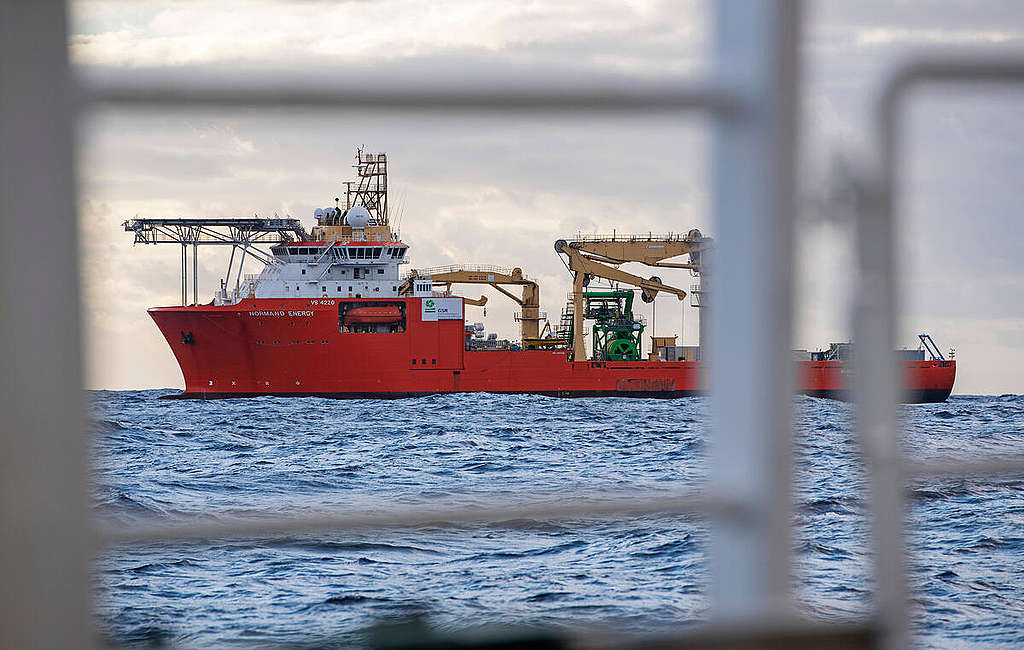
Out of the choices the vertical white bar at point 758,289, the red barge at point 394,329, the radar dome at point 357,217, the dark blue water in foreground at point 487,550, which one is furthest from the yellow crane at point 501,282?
the vertical white bar at point 758,289

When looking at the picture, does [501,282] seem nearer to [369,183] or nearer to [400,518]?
[369,183]

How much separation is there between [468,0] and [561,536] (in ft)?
32.6

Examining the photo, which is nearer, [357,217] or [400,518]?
[400,518]

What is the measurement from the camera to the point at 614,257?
13.5 metres

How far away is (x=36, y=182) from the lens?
1.15 ft

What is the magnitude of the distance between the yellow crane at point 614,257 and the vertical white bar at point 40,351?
12.9 metres

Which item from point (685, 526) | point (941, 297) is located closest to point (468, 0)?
point (685, 526)

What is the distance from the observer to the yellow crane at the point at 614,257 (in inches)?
523

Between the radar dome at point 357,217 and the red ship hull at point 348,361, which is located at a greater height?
the radar dome at point 357,217

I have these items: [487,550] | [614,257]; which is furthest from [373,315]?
[487,550]

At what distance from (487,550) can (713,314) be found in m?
4.67

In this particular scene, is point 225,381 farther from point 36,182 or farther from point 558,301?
point 36,182

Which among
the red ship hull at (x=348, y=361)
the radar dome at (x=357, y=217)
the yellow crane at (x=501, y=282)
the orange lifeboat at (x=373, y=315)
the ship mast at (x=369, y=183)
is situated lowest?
the red ship hull at (x=348, y=361)

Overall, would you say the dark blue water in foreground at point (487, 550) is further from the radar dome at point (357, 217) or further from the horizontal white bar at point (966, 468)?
the radar dome at point (357, 217)
